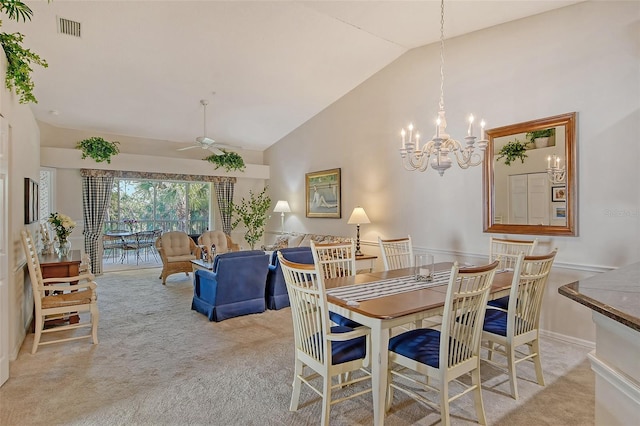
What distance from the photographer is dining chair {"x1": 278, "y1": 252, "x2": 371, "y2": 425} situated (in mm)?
2086

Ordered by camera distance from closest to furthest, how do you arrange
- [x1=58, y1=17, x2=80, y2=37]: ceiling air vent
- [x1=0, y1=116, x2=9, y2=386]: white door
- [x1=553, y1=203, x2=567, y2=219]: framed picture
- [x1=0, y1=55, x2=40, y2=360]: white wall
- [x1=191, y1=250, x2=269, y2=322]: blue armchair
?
[x1=0, y1=116, x2=9, y2=386]: white door
[x1=0, y1=55, x2=40, y2=360]: white wall
[x1=553, y1=203, x2=567, y2=219]: framed picture
[x1=58, y1=17, x2=80, y2=37]: ceiling air vent
[x1=191, y1=250, x2=269, y2=322]: blue armchair

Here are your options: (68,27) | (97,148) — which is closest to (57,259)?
(68,27)

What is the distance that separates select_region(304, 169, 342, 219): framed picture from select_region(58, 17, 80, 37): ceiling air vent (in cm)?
412

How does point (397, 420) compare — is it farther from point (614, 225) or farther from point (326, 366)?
point (614, 225)

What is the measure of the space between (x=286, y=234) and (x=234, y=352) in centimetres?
462

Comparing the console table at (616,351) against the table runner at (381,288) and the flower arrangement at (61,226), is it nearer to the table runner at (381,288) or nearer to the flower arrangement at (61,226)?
the table runner at (381,288)

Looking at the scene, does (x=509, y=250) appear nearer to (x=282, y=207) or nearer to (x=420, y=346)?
(x=420, y=346)

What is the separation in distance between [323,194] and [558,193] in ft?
13.0

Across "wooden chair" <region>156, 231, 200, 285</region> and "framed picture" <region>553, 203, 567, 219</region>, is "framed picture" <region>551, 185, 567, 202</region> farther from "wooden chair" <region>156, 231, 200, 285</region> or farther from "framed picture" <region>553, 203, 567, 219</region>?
"wooden chair" <region>156, 231, 200, 285</region>

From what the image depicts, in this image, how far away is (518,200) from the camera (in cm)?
399

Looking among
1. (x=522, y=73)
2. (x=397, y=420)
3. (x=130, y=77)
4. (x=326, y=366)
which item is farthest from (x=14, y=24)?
(x=522, y=73)

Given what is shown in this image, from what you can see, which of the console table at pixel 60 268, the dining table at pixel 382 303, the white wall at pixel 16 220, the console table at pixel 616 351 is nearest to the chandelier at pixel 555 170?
the dining table at pixel 382 303

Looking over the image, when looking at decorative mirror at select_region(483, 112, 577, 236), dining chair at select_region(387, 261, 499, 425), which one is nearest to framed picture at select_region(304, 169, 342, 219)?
decorative mirror at select_region(483, 112, 577, 236)

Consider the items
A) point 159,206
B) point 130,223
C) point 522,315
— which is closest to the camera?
point 522,315
